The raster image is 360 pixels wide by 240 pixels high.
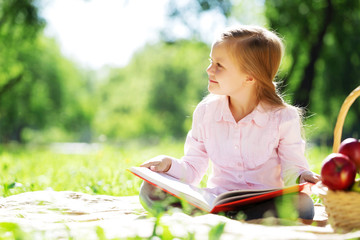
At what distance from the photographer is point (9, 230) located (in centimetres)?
186

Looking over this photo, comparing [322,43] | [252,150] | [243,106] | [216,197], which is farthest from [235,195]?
[322,43]

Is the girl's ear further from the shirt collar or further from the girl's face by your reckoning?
the shirt collar

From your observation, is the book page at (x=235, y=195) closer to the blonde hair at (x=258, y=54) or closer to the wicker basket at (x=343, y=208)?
the wicker basket at (x=343, y=208)

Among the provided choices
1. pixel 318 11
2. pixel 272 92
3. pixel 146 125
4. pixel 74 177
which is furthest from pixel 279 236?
pixel 146 125

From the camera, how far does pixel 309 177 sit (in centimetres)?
236

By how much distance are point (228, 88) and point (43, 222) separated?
1312 millimetres

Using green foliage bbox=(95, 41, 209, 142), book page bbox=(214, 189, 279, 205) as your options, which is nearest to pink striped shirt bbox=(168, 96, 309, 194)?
book page bbox=(214, 189, 279, 205)

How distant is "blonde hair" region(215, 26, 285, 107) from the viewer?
2678mm

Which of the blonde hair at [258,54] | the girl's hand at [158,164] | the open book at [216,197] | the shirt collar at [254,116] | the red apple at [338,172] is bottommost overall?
the open book at [216,197]

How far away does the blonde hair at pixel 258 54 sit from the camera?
2678mm

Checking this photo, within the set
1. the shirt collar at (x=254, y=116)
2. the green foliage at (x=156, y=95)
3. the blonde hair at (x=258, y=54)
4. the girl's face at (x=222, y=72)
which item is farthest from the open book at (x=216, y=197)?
the green foliage at (x=156, y=95)

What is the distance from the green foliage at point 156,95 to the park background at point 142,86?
0.24 ft

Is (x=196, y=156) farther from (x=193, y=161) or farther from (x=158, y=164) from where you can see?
(x=158, y=164)

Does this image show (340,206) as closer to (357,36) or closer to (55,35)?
(357,36)
